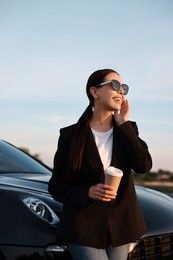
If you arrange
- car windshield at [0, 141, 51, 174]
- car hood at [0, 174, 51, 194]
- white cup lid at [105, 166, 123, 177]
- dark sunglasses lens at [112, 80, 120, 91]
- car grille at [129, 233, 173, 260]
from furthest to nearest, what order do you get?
car windshield at [0, 141, 51, 174], car hood at [0, 174, 51, 194], car grille at [129, 233, 173, 260], dark sunglasses lens at [112, 80, 120, 91], white cup lid at [105, 166, 123, 177]

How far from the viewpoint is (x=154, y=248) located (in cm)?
301

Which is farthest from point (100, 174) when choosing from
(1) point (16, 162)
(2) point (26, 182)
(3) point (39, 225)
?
(1) point (16, 162)

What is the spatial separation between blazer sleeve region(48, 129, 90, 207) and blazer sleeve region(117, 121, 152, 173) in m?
0.27

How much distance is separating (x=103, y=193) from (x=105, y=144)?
13.2 inches

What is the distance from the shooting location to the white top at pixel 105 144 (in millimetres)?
2445

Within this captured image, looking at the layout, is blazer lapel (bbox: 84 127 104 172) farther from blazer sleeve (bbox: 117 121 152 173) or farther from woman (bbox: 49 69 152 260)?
blazer sleeve (bbox: 117 121 152 173)

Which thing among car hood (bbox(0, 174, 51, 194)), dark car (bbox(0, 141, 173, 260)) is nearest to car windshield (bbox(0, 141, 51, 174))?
car hood (bbox(0, 174, 51, 194))

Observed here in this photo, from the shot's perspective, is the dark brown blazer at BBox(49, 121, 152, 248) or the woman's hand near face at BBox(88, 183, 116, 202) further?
the dark brown blazer at BBox(49, 121, 152, 248)

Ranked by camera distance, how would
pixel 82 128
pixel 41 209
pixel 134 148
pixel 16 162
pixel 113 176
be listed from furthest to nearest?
pixel 16 162
pixel 41 209
pixel 82 128
pixel 134 148
pixel 113 176

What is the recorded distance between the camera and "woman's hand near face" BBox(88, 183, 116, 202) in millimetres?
2230

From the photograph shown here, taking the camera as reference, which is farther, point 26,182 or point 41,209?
point 26,182

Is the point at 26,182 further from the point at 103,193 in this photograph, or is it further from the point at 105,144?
the point at 103,193

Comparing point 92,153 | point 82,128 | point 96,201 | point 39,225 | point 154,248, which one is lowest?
point 154,248

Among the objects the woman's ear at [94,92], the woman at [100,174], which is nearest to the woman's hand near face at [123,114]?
the woman at [100,174]
